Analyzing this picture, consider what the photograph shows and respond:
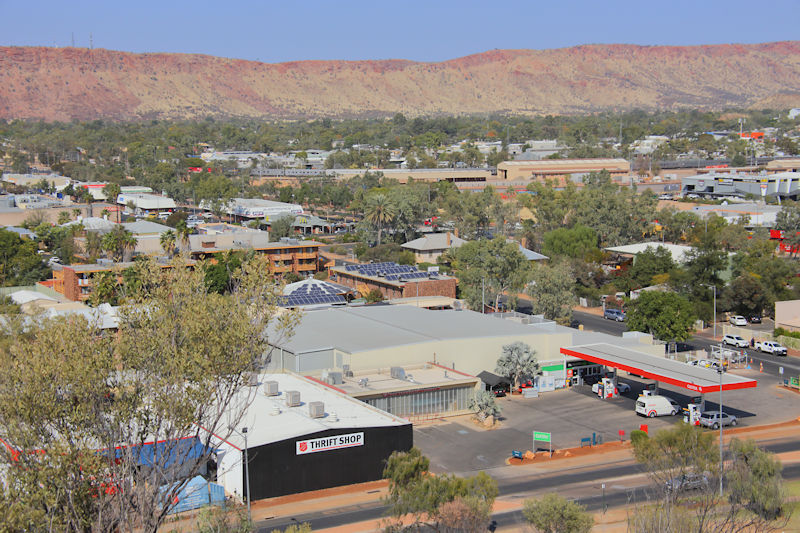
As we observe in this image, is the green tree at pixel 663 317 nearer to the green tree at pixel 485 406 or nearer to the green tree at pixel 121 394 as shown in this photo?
the green tree at pixel 485 406

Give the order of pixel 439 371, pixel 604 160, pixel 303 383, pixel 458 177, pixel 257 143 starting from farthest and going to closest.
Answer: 1. pixel 257 143
2. pixel 604 160
3. pixel 458 177
4. pixel 439 371
5. pixel 303 383

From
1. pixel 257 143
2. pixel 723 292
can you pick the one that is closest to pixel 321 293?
pixel 723 292

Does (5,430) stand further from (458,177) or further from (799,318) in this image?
(458,177)

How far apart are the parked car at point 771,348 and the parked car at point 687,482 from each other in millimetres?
28530

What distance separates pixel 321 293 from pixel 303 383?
24107mm

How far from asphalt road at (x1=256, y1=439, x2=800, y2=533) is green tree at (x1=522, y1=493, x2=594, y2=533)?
4.42m

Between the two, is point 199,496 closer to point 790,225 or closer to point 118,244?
point 118,244

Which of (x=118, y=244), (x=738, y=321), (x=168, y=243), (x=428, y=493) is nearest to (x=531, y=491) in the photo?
(x=428, y=493)

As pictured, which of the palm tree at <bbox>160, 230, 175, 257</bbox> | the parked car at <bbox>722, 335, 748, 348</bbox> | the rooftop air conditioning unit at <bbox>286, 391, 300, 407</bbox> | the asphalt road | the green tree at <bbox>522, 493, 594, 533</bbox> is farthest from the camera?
the parked car at <bbox>722, 335, 748, 348</bbox>

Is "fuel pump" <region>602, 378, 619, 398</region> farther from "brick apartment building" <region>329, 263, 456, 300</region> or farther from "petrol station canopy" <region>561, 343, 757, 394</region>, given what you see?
"brick apartment building" <region>329, 263, 456, 300</region>

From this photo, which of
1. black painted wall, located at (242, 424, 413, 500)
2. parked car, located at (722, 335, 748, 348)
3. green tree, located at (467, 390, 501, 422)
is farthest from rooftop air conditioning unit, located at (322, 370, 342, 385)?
parked car, located at (722, 335, 748, 348)

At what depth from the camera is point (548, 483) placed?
1262 inches

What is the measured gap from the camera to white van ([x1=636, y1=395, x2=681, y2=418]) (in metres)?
40.2

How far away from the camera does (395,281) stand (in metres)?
66.4
